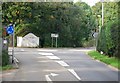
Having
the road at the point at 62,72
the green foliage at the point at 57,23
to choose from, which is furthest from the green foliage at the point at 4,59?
the green foliage at the point at 57,23

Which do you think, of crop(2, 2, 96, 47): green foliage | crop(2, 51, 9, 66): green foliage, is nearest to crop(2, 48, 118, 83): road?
crop(2, 51, 9, 66): green foliage

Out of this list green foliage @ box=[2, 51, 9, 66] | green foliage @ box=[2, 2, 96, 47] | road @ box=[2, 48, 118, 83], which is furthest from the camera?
green foliage @ box=[2, 2, 96, 47]

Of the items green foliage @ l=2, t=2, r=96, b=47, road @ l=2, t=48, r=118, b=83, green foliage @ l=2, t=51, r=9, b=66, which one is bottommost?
road @ l=2, t=48, r=118, b=83

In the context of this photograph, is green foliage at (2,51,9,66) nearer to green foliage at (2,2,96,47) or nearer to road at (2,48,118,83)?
road at (2,48,118,83)

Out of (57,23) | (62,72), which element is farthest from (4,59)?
(57,23)

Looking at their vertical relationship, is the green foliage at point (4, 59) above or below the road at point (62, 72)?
above

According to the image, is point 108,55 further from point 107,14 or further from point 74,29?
point 74,29

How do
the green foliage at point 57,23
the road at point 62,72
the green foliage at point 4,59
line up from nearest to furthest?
the road at point 62,72
the green foliage at point 4,59
the green foliage at point 57,23

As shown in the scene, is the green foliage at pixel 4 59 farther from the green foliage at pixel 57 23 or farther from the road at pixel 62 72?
the green foliage at pixel 57 23

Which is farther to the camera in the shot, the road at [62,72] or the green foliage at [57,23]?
the green foliage at [57,23]

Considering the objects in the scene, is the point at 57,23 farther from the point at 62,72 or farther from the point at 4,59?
the point at 62,72

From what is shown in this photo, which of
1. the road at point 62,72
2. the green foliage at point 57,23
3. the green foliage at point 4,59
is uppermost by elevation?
the green foliage at point 57,23

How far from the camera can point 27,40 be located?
6600 centimetres

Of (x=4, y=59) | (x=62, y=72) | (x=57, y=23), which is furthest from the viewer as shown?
(x=57, y=23)
